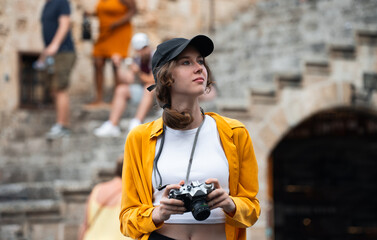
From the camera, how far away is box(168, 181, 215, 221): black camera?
3135 millimetres

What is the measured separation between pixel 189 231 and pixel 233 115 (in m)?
5.93

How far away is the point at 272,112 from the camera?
9.48 m

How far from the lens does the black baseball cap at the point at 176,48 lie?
11.3 ft

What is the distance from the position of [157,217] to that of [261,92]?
6242 mm

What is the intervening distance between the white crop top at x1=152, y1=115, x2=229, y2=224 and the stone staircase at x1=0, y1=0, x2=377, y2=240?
17.1 ft

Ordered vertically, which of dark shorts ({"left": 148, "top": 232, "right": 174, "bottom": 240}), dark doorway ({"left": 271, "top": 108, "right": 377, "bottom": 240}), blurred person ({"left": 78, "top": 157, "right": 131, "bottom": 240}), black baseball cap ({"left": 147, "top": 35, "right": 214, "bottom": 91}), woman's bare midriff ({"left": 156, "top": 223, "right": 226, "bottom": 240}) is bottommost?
dark doorway ({"left": 271, "top": 108, "right": 377, "bottom": 240})

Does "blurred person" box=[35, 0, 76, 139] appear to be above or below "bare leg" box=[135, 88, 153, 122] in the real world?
above

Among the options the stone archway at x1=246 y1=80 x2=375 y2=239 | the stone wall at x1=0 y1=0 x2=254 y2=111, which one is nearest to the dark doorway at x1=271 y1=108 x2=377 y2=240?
the stone archway at x1=246 y1=80 x2=375 y2=239

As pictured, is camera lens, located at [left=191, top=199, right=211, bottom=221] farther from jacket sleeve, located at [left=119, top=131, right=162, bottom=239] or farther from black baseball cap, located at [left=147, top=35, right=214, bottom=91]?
black baseball cap, located at [left=147, top=35, right=214, bottom=91]

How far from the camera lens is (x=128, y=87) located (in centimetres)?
1025

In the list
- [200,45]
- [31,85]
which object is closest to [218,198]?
[200,45]

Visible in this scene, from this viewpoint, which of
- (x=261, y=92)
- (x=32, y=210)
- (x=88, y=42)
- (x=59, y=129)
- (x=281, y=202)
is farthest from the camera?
(x=88, y=42)

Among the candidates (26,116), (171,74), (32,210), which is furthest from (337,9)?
(171,74)

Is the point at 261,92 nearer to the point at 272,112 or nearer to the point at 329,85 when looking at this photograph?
the point at 272,112
